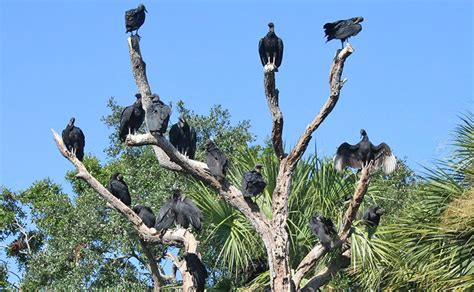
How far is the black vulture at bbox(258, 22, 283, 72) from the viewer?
1241cm

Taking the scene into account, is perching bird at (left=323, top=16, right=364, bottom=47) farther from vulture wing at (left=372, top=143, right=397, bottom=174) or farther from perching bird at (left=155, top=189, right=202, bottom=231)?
perching bird at (left=155, top=189, right=202, bottom=231)

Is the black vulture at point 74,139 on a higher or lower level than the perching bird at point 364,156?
higher

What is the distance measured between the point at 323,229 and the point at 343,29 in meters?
2.41

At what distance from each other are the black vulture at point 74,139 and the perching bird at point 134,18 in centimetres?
203

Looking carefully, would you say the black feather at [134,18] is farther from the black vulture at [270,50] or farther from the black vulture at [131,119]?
the black vulture at [270,50]

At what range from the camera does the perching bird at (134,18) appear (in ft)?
42.4

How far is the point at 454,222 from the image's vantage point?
11.2 meters

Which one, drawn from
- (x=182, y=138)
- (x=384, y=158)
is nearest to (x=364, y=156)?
(x=384, y=158)

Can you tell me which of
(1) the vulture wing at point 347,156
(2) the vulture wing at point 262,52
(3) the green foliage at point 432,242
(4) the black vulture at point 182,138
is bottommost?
(3) the green foliage at point 432,242

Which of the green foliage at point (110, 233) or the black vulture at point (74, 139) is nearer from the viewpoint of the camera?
the black vulture at point (74, 139)

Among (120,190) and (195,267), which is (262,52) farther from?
(120,190)

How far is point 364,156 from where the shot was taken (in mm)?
13062

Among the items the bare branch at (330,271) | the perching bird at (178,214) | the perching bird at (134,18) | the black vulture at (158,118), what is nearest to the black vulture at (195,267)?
the perching bird at (178,214)

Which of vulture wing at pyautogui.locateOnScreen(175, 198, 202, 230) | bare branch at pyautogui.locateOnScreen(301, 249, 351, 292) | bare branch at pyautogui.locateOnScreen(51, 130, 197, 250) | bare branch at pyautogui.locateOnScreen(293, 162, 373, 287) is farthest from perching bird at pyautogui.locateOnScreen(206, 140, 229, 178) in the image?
bare branch at pyautogui.locateOnScreen(301, 249, 351, 292)
